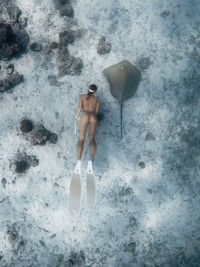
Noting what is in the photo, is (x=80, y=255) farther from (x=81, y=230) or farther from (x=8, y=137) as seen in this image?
(x=8, y=137)

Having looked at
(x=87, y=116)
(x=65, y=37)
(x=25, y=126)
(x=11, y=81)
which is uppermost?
(x=65, y=37)

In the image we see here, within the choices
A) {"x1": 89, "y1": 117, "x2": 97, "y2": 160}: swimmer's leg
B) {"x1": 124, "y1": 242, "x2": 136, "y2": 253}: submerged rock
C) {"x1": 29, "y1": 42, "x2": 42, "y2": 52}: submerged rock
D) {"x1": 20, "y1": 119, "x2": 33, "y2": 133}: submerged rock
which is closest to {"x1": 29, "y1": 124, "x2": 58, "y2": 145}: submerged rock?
{"x1": 20, "y1": 119, "x2": 33, "y2": 133}: submerged rock

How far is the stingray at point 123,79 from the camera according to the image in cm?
Answer: 710

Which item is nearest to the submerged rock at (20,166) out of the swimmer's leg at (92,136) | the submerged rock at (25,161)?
the submerged rock at (25,161)

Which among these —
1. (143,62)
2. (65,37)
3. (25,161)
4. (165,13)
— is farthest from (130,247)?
(165,13)

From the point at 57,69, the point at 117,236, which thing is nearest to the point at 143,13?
the point at 57,69

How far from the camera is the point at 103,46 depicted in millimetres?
7840

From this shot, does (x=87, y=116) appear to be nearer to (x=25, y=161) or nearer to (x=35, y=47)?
(x=25, y=161)

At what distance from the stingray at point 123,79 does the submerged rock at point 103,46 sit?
2.46 ft

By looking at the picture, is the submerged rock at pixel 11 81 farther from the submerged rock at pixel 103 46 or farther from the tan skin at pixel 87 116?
the submerged rock at pixel 103 46

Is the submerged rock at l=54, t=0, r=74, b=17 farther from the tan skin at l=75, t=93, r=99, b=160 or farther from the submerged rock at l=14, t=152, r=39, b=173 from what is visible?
the submerged rock at l=14, t=152, r=39, b=173

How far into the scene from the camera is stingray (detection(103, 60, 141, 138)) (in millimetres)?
7102

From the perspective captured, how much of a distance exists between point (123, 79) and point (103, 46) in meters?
1.63

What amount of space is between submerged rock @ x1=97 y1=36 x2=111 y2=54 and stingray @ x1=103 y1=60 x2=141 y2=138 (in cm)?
75
